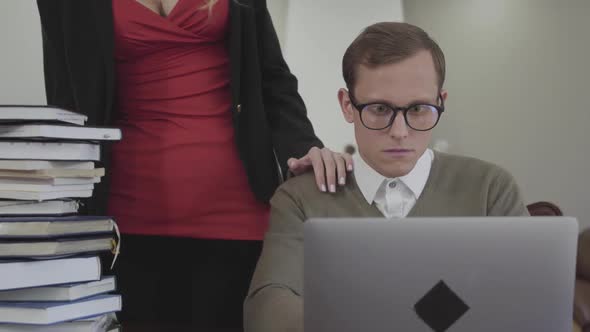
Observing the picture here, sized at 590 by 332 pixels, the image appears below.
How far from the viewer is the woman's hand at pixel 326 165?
1.13m

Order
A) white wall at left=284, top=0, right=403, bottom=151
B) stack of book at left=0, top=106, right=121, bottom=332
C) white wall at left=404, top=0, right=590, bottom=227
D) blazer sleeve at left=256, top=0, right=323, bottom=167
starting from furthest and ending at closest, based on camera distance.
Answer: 1. white wall at left=404, top=0, right=590, bottom=227
2. white wall at left=284, top=0, right=403, bottom=151
3. blazer sleeve at left=256, top=0, right=323, bottom=167
4. stack of book at left=0, top=106, right=121, bottom=332

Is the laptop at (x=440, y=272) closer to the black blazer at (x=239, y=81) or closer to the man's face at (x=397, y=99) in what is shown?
the man's face at (x=397, y=99)

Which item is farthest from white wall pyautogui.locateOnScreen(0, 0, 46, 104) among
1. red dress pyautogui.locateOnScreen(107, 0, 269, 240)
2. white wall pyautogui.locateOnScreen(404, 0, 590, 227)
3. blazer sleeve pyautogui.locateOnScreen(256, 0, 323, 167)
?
white wall pyautogui.locateOnScreen(404, 0, 590, 227)

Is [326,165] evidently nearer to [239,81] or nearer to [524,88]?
[239,81]

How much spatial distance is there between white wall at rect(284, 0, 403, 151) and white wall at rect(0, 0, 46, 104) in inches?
75.3

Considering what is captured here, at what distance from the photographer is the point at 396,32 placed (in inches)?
44.4

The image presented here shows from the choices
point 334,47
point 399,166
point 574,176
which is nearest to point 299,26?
point 334,47

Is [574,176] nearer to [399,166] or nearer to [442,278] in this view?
[399,166]

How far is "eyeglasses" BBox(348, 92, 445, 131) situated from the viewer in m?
1.05

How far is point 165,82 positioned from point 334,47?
7.53ft

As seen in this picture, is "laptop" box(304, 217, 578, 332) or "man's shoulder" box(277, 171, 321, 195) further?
"man's shoulder" box(277, 171, 321, 195)

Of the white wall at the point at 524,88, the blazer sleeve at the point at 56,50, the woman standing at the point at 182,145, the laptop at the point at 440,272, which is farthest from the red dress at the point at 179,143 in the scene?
the white wall at the point at 524,88

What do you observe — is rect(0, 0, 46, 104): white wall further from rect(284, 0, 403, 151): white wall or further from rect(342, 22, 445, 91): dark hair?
rect(284, 0, 403, 151): white wall

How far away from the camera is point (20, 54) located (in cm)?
153
